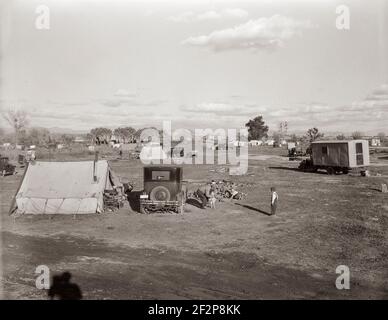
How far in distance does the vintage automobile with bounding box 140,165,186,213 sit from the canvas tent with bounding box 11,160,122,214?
2.24 m

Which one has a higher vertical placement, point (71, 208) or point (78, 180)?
point (78, 180)

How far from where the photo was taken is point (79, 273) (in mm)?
11188

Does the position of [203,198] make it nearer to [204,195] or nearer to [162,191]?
[204,195]

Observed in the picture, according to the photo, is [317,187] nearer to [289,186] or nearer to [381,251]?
[289,186]

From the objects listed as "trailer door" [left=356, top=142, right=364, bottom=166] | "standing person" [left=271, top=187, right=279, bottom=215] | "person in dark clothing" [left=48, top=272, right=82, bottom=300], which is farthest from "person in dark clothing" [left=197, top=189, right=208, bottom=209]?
"trailer door" [left=356, top=142, right=364, bottom=166]

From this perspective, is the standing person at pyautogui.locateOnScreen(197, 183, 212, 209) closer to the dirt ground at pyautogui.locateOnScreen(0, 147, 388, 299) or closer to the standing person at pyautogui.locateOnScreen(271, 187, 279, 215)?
the dirt ground at pyautogui.locateOnScreen(0, 147, 388, 299)

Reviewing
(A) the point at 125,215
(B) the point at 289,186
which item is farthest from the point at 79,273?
(B) the point at 289,186

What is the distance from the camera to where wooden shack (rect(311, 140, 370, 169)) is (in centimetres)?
3294

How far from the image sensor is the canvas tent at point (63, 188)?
18766 millimetres

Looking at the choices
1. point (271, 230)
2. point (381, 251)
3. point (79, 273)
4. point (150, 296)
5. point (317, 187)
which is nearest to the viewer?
point (150, 296)

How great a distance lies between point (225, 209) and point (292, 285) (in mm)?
10114

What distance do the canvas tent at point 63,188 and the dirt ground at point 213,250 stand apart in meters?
0.64

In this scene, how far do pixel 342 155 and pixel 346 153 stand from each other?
52cm

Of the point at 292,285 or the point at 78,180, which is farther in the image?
the point at 78,180
